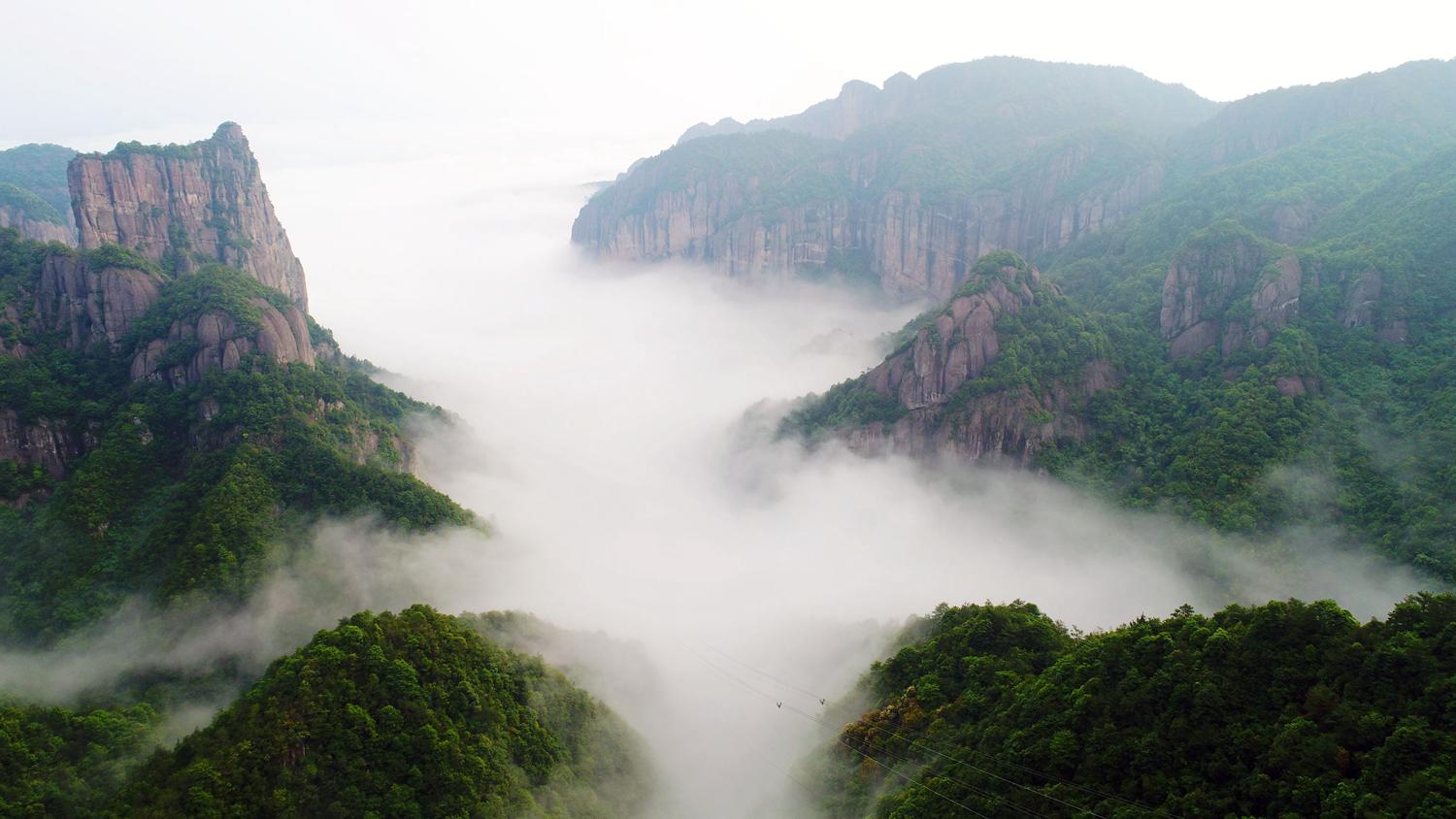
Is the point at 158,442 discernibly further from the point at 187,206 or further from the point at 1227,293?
the point at 1227,293

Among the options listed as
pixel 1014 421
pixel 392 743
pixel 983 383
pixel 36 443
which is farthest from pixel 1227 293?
pixel 36 443

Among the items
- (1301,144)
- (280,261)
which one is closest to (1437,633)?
(1301,144)

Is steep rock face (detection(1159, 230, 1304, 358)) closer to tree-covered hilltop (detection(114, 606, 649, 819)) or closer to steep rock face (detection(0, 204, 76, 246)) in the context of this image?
tree-covered hilltop (detection(114, 606, 649, 819))

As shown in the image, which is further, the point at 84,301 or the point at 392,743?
the point at 84,301

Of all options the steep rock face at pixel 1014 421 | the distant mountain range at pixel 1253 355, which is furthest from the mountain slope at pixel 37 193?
the steep rock face at pixel 1014 421

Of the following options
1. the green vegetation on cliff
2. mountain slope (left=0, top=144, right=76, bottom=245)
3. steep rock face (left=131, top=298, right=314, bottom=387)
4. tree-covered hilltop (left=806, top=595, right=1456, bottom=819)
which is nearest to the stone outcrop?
the green vegetation on cliff
